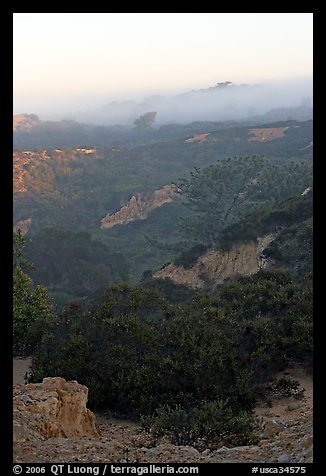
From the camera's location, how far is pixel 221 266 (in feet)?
94.9

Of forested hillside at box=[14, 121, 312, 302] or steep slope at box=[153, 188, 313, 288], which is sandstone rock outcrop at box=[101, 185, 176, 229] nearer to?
forested hillside at box=[14, 121, 312, 302]

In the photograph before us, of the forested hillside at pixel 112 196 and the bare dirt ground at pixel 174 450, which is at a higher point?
the forested hillside at pixel 112 196

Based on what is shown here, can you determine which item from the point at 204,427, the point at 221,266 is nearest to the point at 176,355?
the point at 204,427

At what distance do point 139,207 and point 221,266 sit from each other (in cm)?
5109

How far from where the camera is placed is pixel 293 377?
914 cm

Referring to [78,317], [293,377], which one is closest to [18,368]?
[78,317]

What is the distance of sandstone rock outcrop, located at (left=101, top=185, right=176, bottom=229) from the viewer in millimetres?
77250

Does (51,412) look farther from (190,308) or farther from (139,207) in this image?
(139,207)

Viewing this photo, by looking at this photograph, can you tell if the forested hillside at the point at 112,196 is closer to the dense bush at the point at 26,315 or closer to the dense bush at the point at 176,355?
→ the dense bush at the point at 26,315

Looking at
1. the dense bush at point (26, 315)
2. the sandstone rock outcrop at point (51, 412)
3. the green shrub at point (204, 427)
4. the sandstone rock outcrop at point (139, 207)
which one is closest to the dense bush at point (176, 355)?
the green shrub at point (204, 427)

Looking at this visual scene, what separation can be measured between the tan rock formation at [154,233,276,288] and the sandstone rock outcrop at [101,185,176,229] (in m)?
46.5

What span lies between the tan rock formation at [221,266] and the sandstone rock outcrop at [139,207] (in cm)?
4654

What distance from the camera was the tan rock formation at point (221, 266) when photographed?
2709 centimetres

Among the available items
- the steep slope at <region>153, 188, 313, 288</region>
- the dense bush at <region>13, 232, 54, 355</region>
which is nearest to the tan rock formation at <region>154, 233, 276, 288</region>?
the steep slope at <region>153, 188, 313, 288</region>
